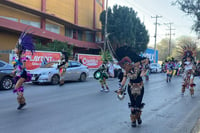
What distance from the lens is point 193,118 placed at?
6801mm

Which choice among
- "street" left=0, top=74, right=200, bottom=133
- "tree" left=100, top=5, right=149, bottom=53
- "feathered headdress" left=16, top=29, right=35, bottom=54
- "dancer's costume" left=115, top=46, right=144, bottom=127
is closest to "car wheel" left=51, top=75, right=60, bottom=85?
"street" left=0, top=74, right=200, bottom=133

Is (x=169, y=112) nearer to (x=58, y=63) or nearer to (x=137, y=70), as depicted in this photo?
(x=137, y=70)

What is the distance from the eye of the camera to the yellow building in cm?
2650

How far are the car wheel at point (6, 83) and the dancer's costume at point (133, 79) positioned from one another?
26.4ft

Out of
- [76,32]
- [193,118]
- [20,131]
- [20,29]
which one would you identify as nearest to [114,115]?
[193,118]

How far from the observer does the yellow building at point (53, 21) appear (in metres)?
26.5

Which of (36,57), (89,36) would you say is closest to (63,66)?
(36,57)

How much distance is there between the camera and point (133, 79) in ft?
18.9

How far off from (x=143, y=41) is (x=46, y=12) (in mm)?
18099

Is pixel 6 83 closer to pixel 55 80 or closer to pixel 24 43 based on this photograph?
pixel 55 80

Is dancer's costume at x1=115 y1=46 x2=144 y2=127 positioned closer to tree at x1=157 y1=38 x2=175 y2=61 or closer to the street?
the street

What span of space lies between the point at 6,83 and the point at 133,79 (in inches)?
331

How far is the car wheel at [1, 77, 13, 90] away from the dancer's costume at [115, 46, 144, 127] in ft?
26.4

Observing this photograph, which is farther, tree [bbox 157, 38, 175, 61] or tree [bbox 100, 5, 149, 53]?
tree [bbox 157, 38, 175, 61]
